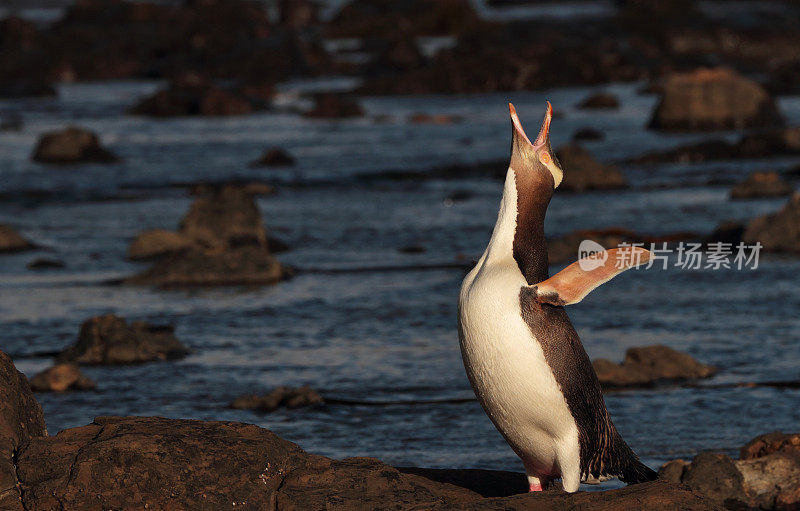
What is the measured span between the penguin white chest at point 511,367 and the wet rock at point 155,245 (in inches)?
382

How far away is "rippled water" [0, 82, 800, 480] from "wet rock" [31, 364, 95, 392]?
167 millimetres

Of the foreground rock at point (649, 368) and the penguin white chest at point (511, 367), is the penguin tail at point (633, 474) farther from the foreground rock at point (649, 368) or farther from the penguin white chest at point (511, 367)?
the foreground rock at point (649, 368)

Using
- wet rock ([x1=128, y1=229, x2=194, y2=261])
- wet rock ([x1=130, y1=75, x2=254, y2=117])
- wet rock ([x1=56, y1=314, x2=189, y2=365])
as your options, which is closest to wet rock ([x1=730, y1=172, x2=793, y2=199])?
wet rock ([x1=128, y1=229, x2=194, y2=261])

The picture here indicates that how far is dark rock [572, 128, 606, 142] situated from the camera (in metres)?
25.6

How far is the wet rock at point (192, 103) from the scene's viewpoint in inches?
1289

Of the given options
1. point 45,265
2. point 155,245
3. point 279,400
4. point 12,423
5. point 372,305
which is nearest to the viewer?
point 12,423

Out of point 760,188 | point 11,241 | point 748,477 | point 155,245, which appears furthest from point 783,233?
point 11,241

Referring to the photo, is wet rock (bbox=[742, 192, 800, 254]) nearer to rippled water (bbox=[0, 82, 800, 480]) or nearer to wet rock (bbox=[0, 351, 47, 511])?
rippled water (bbox=[0, 82, 800, 480])

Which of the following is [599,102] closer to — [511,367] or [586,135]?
[586,135]

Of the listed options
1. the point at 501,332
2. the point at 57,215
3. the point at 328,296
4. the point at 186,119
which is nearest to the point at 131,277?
the point at 328,296

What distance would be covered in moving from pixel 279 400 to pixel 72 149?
16.2m

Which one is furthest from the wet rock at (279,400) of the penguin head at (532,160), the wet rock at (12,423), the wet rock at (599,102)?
the wet rock at (599,102)

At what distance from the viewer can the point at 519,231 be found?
562 centimetres

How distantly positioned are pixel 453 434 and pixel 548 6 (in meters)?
55.1
